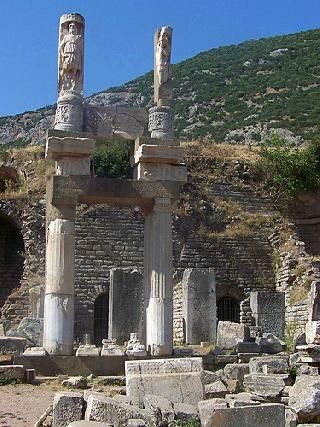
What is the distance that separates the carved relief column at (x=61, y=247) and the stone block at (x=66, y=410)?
600 cm

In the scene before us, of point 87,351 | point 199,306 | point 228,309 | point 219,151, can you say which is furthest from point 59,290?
point 219,151

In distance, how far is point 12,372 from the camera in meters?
13.2

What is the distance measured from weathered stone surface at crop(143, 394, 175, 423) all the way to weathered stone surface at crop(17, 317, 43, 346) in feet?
30.3

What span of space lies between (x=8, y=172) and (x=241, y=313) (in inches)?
472

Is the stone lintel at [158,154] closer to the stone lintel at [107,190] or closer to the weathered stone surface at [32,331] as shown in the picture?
the stone lintel at [107,190]

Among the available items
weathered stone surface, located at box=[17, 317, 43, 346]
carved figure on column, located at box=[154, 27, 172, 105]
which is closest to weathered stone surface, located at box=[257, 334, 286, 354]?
weathered stone surface, located at box=[17, 317, 43, 346]

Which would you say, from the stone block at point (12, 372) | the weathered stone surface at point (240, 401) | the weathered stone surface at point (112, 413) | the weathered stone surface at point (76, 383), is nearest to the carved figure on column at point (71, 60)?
the stone block at point (12, 372)

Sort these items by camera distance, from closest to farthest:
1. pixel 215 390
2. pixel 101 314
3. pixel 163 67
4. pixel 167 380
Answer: pixel 167 380 < pixel 215 390 < pixel 163 67 < pixel 101 314

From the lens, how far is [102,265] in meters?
27.0

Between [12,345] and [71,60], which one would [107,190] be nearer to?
[71,60]

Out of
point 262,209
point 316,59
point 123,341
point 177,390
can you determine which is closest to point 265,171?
point 262,209

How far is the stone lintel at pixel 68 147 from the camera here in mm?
15312

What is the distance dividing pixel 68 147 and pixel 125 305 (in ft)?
22.2

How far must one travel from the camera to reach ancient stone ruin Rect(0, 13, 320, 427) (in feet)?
30.1
